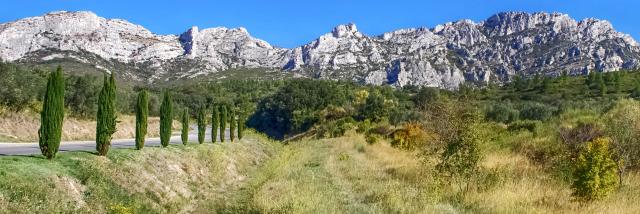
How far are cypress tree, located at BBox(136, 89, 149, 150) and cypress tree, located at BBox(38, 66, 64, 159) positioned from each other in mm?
6559

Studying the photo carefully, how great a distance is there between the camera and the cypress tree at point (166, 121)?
2645cm

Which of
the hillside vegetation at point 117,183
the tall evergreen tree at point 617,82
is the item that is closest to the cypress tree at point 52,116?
the hillside vegetation at point 117,183

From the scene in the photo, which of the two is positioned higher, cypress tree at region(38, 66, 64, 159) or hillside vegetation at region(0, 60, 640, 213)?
A: cypress tree at region(38, 66, 64, 159)

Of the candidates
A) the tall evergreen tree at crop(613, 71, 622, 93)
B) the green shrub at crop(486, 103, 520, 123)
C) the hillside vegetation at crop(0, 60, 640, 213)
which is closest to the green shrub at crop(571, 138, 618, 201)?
the hillside vegetation at crop(0, 60, 640, 213)

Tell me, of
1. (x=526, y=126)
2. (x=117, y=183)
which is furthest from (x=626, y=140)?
(x=526, y=126)

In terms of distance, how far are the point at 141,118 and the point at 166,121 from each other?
401 centimetres

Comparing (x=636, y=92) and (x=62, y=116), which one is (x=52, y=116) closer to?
(x=62, y=116)

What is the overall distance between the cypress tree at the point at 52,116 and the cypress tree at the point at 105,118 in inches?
80.0

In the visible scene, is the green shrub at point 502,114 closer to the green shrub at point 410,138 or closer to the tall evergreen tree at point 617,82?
the green shrub at point 410,138

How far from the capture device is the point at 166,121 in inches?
1076

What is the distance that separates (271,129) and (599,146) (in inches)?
3674

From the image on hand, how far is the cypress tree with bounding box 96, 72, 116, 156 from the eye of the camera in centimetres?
1803

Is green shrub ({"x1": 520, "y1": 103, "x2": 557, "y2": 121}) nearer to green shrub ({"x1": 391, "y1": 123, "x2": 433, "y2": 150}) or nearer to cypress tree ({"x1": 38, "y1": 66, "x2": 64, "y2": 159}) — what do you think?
green shrub ({"x1": 391, "y1": 123, "x2": 433, "y2": 150})

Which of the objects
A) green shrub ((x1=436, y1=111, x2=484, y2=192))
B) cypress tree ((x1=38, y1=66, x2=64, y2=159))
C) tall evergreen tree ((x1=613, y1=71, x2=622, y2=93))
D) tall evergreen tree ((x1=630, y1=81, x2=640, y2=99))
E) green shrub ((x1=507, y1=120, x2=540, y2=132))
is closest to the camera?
cypress tree ((x1=38, y1=66, x2=64, y2=159))
